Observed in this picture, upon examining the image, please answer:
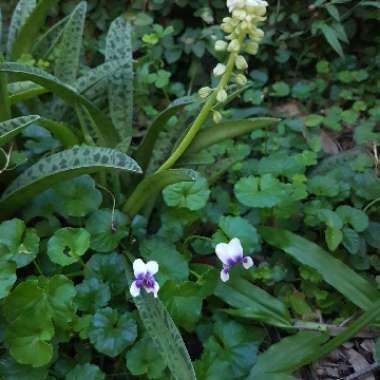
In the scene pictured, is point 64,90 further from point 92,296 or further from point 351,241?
point 351,241

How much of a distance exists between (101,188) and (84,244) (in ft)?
0.89

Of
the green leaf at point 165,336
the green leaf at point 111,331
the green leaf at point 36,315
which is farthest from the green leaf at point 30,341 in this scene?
the green leaf at point 165,336

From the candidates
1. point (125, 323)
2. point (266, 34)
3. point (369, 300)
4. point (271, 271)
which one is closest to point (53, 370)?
point (125, 323)

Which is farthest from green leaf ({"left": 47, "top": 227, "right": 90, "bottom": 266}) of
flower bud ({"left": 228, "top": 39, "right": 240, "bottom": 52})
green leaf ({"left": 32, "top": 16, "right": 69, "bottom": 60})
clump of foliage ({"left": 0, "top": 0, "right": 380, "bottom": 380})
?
green leaf ({"left": 32, "top": 16, "right": 69, "bottom": 60})

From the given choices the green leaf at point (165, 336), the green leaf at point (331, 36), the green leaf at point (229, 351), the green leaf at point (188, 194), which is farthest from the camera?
the green leaf at point (331, 36)

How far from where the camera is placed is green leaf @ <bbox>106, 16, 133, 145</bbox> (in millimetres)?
1799

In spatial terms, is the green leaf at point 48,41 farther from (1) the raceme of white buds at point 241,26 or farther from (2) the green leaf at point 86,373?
(2) the green leaf at point 86,373

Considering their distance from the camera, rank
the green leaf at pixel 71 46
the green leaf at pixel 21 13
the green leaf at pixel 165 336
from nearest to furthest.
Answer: the green leaf at pixel 165 336, the green leaf at pixel 71 46, the green leaf at pixel 21 13

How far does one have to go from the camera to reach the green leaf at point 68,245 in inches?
57.0

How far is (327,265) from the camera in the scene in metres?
1.61

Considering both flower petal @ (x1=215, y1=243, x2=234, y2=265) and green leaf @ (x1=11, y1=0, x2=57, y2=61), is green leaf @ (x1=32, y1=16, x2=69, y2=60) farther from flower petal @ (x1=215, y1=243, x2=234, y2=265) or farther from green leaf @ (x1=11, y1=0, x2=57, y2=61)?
flower petal @ (x1=215, y1=243, x2=234, y2=265)

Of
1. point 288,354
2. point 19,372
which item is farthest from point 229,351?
point 19,372

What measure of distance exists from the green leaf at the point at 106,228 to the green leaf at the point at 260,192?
318 millimetres

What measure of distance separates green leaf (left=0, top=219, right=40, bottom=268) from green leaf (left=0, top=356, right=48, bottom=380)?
224 mm
